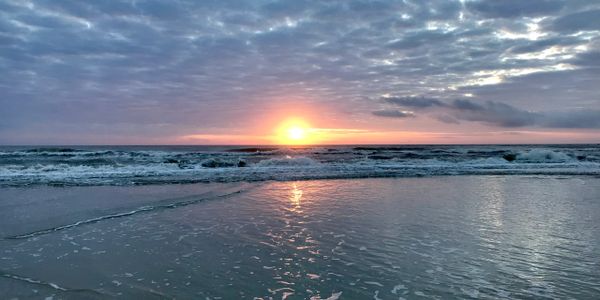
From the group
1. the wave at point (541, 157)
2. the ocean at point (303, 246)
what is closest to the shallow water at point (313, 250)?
the ocean at point (303, 246)

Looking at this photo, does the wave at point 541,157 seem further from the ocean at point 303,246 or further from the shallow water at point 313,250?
the shallow water at point 313,250

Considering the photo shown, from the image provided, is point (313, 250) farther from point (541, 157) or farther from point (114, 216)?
point (541, 157)

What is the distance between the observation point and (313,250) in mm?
6578

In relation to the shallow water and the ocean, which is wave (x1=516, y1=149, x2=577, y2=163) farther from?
the shallow water

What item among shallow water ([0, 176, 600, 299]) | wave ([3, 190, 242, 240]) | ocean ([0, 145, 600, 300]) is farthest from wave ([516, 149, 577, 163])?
wave ([3, 190, 242, 240])

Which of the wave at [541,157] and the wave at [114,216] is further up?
the wave at [541,157]

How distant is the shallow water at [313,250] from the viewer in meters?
4.93

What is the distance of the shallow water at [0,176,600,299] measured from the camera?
493 cm

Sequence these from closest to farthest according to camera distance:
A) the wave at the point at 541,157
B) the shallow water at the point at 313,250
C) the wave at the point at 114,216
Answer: the shallow water at the point at 313,250
the wave at the point at 114,216
the wave at the point at 541,157

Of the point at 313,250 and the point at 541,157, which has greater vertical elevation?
the point at 541,157

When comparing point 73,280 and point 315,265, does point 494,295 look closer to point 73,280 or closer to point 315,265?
point 315,265

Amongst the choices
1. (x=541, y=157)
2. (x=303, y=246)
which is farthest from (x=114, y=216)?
(x=541, y=157)

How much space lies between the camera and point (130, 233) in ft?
26.4

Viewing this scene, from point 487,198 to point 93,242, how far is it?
10811 millimetres
